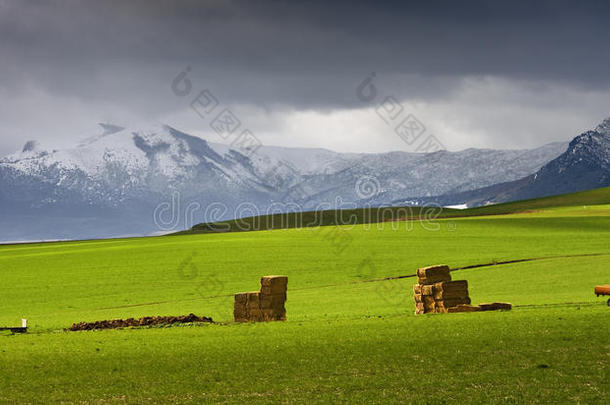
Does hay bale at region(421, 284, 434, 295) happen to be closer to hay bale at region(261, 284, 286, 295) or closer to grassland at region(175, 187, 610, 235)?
hay bale at region(261, 284, 286, 295)

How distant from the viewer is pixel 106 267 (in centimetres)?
6294

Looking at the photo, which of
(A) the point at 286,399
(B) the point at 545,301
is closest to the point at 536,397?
(A) the point at 286,399

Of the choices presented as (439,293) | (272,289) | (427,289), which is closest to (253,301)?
(272,289)

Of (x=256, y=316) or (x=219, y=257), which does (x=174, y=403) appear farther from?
(x=219, y=257)

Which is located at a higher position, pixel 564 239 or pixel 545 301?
pixel 564 239

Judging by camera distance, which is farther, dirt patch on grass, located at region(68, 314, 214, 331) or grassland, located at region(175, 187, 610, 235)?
grassland, located at region(175, 187, 610, 235)

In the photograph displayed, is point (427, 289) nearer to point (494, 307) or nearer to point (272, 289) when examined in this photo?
point (494, 307)

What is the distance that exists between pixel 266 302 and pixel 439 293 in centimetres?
692

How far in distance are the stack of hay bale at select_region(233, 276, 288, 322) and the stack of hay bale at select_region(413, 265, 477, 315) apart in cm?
554

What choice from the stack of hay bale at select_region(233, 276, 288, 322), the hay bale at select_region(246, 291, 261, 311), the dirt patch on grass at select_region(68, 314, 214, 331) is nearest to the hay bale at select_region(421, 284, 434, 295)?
the stack of hay bale at select_region(233, 276, 288, 322)

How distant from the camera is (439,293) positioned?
27.9 metres

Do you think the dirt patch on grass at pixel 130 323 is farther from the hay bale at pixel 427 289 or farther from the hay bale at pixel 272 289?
the hay bale at pixel 427 289

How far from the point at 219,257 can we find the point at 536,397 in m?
52.1

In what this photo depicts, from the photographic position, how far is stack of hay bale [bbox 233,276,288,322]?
2849 centimetres
